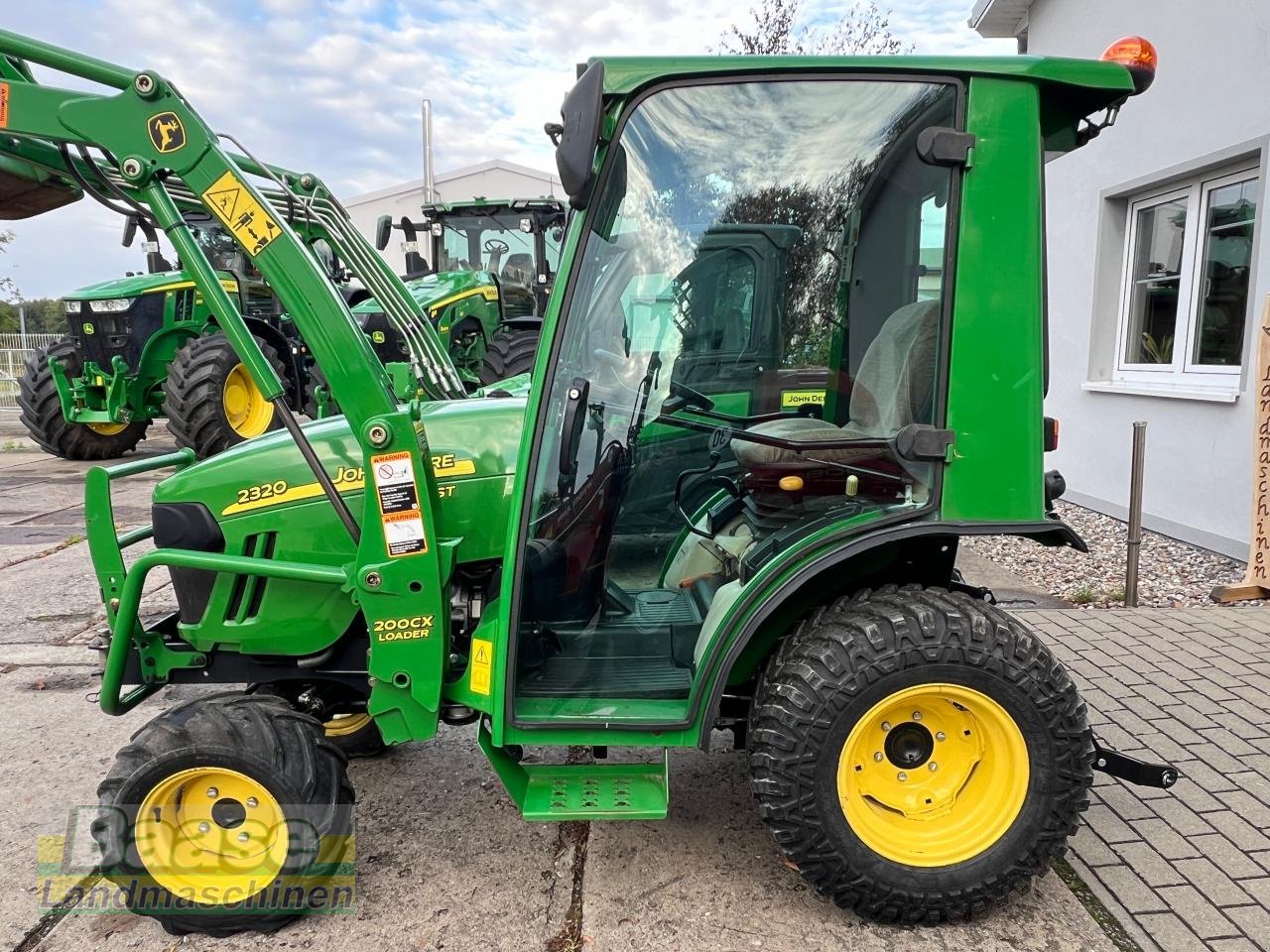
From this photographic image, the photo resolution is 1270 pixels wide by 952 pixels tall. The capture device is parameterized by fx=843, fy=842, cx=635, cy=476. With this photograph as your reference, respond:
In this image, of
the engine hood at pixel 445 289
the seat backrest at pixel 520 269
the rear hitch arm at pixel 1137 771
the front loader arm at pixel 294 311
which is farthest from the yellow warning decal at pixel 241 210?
the seat backrest at pixel 520 269

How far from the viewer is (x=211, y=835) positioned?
2.28 meters

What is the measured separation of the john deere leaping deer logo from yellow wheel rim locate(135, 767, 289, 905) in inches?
63.8

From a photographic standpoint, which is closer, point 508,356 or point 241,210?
point 241,210

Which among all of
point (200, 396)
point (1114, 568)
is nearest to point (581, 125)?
point (1114, 568)

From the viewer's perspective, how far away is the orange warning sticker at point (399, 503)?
2.20 m

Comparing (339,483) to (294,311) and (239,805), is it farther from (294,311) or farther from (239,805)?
(239,805)

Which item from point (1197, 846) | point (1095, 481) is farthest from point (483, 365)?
point (1197, 846)

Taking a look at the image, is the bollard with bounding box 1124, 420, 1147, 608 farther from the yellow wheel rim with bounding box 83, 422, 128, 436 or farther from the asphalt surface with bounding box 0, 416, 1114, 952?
the yellow wheel rim with bounding box 83, 422, 128, 436

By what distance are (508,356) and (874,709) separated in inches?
287

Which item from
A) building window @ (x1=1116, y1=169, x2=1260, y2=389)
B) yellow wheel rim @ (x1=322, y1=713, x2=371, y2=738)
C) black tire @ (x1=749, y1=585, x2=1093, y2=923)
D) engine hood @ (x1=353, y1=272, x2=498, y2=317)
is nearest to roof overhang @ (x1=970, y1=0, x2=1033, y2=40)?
building window @ (x1=1116, y1=169, x2=1260, y2=389)

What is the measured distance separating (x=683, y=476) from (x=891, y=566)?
669 mm

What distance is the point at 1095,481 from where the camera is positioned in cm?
668

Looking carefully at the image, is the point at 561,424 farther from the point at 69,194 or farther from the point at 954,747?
the point at 69,194

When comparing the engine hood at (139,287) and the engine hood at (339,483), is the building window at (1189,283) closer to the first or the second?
the engine hood at (339,483)
